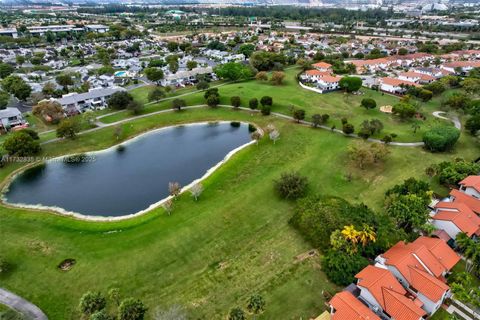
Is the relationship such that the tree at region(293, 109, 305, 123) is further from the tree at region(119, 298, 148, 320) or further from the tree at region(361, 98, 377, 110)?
the tree at region(119, 298, 148, 320)

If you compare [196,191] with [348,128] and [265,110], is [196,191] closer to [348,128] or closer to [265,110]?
[348,128]

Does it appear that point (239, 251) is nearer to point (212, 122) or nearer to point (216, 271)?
point (216, 271)

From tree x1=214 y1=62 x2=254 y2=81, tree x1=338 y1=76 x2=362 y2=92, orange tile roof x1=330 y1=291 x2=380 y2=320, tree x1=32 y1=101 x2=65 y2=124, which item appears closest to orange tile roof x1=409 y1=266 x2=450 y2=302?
orange tile roof x1=330 y1=291 x2=380 y2=320

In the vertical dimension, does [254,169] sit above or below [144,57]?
below

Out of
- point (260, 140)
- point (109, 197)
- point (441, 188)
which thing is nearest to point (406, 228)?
point (441, 188)

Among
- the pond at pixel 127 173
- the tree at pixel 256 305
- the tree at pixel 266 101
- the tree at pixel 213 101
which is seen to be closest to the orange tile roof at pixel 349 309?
the tree at pixel 256 305

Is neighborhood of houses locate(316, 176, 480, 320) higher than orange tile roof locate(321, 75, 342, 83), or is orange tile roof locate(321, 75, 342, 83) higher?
orange tile roof locate(321, 75, 342, 83)

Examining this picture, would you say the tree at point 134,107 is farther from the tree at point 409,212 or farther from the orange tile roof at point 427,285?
the orange tile roof at point 427,285
